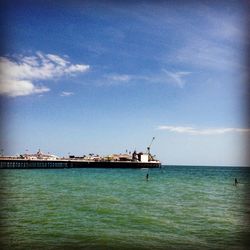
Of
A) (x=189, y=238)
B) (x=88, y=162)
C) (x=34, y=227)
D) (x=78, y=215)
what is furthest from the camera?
(x=88, y=162)

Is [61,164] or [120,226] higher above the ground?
[61,164]

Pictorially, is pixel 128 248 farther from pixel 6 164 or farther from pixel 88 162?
pixel 88 162

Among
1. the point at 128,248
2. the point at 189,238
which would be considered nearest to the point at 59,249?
the point at 128,248

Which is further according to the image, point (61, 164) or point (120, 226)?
point (61, 164)

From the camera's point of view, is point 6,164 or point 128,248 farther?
point 6,164

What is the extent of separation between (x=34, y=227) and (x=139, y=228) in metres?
3.02

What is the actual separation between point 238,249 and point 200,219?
A: 13.9 ft

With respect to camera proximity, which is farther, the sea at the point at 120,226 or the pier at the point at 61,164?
the pier at the point at 61,164

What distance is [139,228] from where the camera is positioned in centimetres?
1055

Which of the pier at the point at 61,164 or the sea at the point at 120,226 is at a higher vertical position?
the pier at the point at 61,164

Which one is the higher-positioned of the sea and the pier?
the pier

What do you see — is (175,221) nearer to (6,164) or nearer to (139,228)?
(139,228)

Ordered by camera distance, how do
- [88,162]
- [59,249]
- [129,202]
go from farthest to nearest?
[88,162] → [129,202] → [59,249]

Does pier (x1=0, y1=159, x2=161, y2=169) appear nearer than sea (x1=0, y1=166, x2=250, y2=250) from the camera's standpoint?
No
